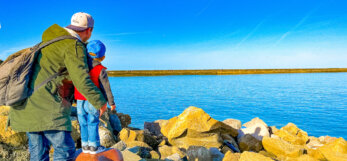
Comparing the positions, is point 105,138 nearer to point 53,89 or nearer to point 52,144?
point 52,144

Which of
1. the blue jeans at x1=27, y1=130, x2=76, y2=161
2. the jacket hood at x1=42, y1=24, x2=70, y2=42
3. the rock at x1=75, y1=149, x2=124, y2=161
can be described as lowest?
the rock at x1=75, y1=149, x2=124, y2=161

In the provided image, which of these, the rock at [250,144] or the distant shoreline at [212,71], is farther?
the distant shoreline at [212,71]

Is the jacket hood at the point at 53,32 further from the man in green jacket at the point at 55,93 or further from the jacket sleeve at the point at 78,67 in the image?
the jacket sleeve at the point at 78,67

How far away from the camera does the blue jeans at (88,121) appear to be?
2941mm

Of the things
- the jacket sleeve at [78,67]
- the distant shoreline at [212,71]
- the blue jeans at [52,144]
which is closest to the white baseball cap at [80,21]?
the jacket sleeve at [78,67]

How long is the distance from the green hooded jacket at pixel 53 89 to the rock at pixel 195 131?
471cm

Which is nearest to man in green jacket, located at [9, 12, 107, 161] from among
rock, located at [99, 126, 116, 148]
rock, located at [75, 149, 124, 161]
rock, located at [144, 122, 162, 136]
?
rock, located at [75, 149, 124, 161]

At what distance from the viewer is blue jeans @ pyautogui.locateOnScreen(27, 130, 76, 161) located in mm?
2553

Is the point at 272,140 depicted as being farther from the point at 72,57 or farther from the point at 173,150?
the point at 72,57

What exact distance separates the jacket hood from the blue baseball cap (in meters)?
0.57

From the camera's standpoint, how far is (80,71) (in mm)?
2379

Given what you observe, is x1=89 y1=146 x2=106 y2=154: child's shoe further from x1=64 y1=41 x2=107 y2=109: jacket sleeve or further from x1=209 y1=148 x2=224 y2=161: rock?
x1=209 y1=148 x2=224 y2=161: rock

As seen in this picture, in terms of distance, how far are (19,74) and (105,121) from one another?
4.31 m

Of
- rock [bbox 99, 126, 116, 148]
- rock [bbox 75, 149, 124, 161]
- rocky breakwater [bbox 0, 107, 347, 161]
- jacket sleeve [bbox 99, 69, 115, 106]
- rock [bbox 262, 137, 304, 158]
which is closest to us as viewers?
jacket sleeve [bbox 99, 69, 115, 106]
